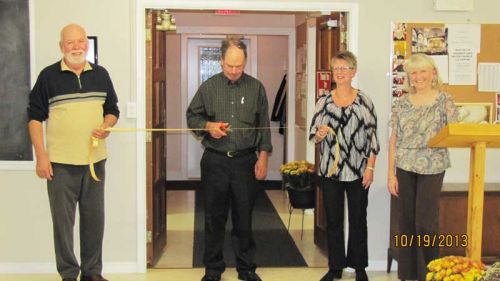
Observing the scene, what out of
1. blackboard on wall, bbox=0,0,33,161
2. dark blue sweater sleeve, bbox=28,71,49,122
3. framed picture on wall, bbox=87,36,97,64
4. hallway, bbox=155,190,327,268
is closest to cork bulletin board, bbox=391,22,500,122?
hallway, bbox=155,190,327,268

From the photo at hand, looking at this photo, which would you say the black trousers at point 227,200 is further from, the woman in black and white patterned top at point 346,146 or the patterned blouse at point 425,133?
the patterned blouse at point 425,133

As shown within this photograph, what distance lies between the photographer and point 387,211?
459 cm

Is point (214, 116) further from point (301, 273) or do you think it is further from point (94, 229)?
point (301, 273)

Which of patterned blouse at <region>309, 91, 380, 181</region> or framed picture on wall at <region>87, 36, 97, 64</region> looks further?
framed picture on wall at <region>87, 36, 97, 64</region>

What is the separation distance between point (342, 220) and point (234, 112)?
93 cm

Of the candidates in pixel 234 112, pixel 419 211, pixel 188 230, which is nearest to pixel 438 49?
pixel 419 211

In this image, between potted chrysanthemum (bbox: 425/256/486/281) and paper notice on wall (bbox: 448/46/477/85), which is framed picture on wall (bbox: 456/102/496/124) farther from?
potted chrysanthemum (bbox: 425/256/486/281)

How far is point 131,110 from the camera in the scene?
14.5 feet

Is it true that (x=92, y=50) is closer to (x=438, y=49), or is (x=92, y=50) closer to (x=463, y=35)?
(x=438, y=49)

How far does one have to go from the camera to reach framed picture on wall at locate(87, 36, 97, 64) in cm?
434

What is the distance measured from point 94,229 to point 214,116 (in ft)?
3.24

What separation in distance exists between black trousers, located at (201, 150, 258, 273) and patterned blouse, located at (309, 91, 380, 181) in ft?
1.61

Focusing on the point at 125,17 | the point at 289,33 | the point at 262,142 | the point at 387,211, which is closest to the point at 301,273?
the point at 387,211

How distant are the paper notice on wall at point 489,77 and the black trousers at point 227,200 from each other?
1682 mm
